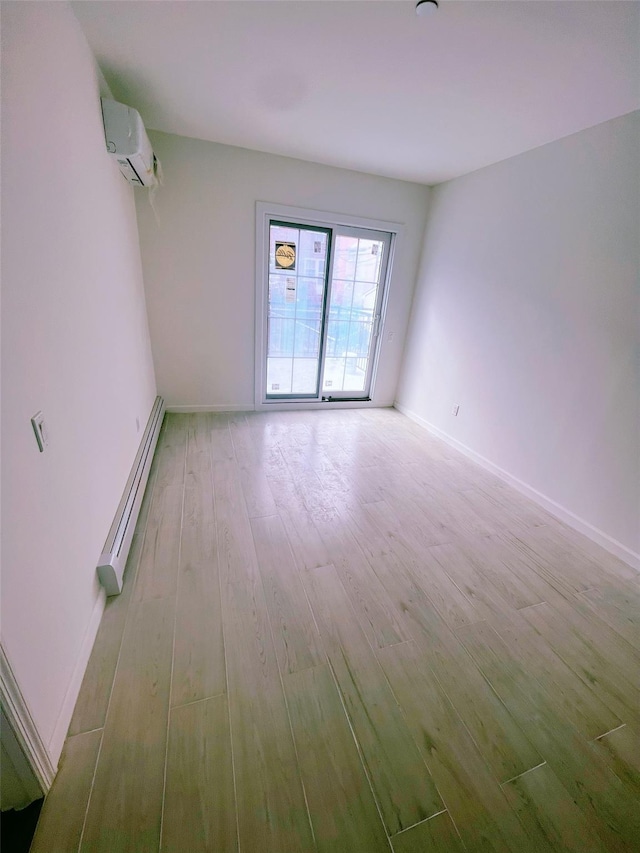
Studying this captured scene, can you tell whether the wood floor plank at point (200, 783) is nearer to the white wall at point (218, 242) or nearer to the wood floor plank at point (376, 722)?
the wood floor plank at point (376, 722)

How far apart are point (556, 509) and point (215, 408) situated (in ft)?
10.6

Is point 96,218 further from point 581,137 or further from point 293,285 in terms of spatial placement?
point 581,137

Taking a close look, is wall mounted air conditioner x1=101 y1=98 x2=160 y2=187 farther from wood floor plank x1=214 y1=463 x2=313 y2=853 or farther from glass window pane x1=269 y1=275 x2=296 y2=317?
wood floor plank x1=214 y1=463 x2=313 y2=853

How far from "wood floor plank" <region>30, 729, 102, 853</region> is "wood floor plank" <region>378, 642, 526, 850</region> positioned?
983 mm

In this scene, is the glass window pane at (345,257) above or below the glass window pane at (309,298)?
above

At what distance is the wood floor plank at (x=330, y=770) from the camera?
865 mm

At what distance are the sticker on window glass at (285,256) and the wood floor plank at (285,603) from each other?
8.56 feet

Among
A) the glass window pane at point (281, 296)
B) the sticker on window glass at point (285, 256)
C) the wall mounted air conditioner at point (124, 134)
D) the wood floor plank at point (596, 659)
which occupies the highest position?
the wall mounted air conditioner at point (124, 134)

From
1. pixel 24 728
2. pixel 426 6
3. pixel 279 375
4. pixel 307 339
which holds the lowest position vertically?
pixel 24 728

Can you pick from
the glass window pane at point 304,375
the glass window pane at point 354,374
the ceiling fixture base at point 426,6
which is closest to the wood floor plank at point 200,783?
the ceiling fixture base at point 426,6

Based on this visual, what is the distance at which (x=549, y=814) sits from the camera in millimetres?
934

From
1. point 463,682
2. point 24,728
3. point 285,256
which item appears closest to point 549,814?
point 463,682

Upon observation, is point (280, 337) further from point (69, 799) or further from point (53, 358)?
point (69, 799)

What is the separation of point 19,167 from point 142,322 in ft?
6.35
